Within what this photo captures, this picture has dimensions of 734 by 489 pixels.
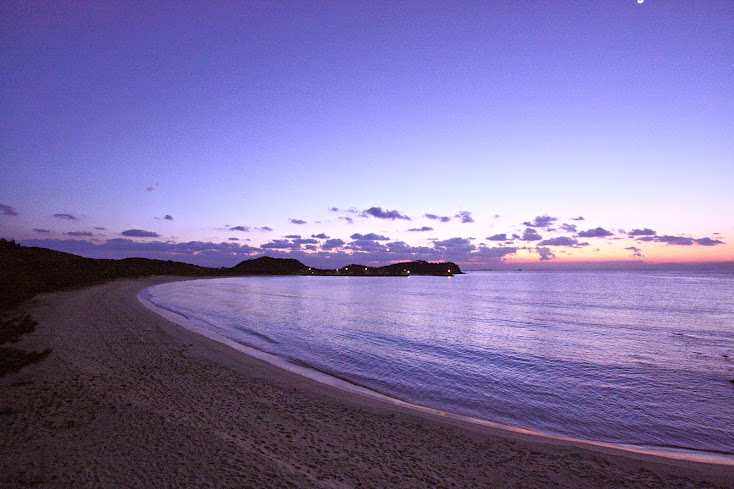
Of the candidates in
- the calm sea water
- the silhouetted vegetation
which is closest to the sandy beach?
the silhouetted vegetation

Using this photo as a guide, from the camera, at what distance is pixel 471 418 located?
1022cm

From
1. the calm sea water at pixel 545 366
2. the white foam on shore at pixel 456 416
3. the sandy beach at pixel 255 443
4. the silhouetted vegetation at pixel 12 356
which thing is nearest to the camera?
the sandy beach at pixel 255 443

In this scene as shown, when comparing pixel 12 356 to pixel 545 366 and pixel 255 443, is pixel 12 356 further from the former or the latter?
pixel 545 366

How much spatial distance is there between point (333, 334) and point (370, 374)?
384 inches

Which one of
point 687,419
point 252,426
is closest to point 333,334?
point 252,426

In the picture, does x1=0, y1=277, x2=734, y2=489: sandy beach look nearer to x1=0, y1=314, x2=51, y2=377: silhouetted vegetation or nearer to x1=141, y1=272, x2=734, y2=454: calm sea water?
x1=0, y1=314, x2=51, y2=377: silhouetted vegetation

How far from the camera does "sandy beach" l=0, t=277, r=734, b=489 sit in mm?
6051

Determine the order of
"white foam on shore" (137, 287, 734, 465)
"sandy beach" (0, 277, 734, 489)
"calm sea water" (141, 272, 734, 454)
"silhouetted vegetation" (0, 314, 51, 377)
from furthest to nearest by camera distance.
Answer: "calm sea water" (141, 272, 734, 454)
"silhouetted vegetation" (0, 314, 51, 377)
"white foam on shore" (137, 287, 734, 465)
"sandy beach" (0, 277, 734, 489)

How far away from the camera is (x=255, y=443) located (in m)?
Result: 7.25

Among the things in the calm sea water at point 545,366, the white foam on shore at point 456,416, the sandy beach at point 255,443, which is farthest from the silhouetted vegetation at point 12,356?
the calm sea water at point 545,366

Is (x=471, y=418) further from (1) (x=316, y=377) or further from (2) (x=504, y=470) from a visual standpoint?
(1) (x=316, y=377)

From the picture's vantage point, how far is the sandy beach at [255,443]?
19.9 feet

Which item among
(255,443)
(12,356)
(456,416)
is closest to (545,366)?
(456,416)

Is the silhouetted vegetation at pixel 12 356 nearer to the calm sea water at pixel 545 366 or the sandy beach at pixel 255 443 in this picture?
the sandy beach at pixel 255 443
